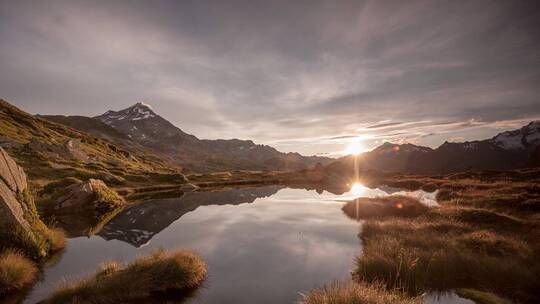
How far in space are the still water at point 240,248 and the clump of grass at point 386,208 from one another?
1789 millimetres

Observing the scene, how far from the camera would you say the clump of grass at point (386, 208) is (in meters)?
26.5

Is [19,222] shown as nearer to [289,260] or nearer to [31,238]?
[31,238]

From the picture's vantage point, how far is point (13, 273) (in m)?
11.3

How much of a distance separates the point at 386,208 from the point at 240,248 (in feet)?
59.7

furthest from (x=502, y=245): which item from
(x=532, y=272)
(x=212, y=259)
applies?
(x=212, y=259)

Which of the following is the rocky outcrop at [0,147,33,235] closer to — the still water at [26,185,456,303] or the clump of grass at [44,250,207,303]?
the still water at [26,185,456,303]

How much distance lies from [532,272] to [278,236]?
572 inches

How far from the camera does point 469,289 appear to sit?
1034cm

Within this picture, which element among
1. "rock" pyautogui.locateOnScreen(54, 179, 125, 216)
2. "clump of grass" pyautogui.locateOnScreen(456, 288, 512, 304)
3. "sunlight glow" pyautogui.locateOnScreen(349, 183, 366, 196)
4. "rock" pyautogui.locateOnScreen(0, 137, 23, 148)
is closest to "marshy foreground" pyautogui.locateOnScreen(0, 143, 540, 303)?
"clump of grass" pyautogui.locateOnScreen(456, 288, 512, 304)

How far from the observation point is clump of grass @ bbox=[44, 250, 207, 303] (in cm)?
998

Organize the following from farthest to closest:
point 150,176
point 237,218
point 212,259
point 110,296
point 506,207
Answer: point 150,176 → point 237,218 → point 506,207 → point 212,259 → point 110,296

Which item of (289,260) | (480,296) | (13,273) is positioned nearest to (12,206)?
(13,273)

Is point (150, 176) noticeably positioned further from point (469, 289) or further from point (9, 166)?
point (469, 289)

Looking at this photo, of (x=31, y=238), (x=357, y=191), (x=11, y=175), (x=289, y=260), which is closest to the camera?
(x=31, y=238)
